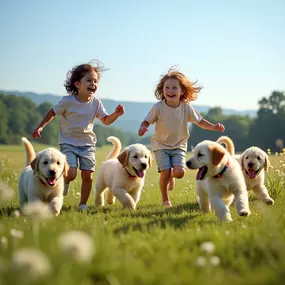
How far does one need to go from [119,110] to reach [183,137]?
1464 millimetres

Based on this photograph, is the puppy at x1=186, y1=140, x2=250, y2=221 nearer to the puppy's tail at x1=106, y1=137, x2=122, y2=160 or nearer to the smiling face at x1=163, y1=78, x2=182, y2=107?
the smiling face at x1=163, y1=78, x2=182, y2=107

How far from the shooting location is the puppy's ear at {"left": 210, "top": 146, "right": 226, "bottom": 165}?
620cm

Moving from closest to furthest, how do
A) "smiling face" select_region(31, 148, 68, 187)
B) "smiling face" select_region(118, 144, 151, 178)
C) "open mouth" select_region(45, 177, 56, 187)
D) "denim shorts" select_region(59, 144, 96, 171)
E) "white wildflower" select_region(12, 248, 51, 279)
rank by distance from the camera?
"white wildflower" select_region(12, 248, 51, 279) < "smiling face" select_region(31, 148, 68, 187) < "open mouth" select_region(45, 177, 56, 187) < "smiling face" select_region(118, 144, 151, 178) < "denim shorts" select_region(59, 144, 96, 171)

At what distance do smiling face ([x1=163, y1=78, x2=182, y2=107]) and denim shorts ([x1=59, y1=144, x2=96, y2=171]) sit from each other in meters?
1.78

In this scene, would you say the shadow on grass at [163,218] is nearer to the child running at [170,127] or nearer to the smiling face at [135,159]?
the smiling face at [135,159]

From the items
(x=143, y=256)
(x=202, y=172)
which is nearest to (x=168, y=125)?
(x=202, y=172)

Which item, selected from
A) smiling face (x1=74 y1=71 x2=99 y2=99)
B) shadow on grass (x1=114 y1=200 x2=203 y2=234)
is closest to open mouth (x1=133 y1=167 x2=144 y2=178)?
shadow on grass (x1=114 y1=200 x2=203 y2=234)

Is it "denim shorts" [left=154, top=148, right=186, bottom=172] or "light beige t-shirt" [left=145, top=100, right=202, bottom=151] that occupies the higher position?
"light beige t-shirt" [left=145, top=100, right=202, bottom=151]

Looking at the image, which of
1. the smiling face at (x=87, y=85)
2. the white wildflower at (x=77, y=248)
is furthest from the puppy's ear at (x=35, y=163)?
the white wildflower at (x=77, y=248)

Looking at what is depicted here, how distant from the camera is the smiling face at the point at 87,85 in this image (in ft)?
28.5

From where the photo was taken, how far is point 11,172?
50.1 feet

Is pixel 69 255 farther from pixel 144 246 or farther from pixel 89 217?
pixel 89 217

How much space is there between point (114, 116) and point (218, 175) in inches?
111

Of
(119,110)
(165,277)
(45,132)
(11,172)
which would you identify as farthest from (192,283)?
(45,132)
